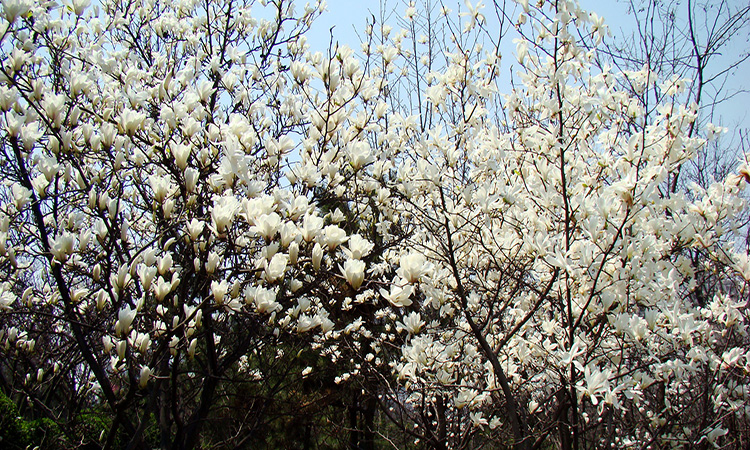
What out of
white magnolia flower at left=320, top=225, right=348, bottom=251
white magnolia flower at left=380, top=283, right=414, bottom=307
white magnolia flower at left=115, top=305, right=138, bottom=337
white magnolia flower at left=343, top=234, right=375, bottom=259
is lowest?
white magnolia flower at left=115, top=305, right=138, bottom=337

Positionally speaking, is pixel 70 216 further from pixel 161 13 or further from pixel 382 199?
pixel 161 13

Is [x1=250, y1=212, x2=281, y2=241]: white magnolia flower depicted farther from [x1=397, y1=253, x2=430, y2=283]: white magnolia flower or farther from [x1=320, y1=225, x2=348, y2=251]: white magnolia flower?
[x1=397, y1=253, x2=430, y2=283]: white magnolia flower

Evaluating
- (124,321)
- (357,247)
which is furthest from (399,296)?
(124,321)

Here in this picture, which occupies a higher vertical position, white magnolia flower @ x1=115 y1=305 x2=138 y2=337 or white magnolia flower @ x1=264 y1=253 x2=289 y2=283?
white magnolia flower @ x1=264 y1=253 x2=289 y2=283

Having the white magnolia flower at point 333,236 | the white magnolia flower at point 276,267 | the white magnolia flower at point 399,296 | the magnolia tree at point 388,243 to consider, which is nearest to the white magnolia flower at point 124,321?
the magnolia tree at point 388,243

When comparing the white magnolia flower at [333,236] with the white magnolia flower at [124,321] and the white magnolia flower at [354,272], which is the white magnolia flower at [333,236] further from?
the white magnolia flower at [124,321]

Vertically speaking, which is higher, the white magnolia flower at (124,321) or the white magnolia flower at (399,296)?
the white magnolia flower at (399,296)

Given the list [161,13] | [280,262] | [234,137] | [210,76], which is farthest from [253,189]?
[161,13]

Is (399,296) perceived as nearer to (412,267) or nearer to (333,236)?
(412,267)

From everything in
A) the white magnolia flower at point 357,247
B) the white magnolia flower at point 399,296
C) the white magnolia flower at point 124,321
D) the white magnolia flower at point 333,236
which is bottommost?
the white magnolia flower at point 124,321

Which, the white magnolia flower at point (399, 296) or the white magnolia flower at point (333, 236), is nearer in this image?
the white magnolia flower at point (399, 296)

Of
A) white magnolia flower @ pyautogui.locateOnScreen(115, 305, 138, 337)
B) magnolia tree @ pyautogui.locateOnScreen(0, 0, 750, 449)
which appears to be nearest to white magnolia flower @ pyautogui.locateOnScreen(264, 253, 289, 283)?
magnolia tree @ pyautogui.locateOnScreen(0, 0, 750, 449)

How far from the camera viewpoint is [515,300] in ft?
10.5

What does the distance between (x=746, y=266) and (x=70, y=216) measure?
3.18 meters
